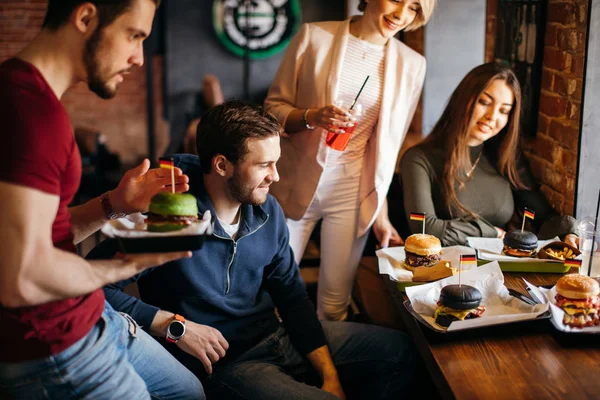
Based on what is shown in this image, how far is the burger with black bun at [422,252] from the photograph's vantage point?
2131 mm

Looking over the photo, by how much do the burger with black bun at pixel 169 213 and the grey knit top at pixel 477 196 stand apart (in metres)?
1.19

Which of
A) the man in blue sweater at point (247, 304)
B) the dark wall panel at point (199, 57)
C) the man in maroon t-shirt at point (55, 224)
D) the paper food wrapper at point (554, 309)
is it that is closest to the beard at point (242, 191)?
the man in blue sweater at point (247, 304)

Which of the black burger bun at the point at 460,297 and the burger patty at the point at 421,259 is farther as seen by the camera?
the burger patty at the point at 421,259

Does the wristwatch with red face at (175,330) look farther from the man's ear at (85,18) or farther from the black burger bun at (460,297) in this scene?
the man's ear at (85,18)

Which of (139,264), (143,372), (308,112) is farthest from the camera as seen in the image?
(308,112)

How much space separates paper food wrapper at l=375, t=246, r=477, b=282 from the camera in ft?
6.93

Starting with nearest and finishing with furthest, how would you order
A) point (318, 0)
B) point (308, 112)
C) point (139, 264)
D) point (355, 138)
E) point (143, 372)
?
point (139, 264) < point (143, 372) < point (308, 112) < point (355, 138) < point (318, 0)

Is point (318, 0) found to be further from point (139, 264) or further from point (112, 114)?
point (139, 264)

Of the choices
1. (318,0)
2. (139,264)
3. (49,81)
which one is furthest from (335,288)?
(318,0)

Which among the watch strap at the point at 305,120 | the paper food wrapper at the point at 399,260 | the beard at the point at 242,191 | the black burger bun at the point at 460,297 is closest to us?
the black burger bun at the point at 460,297

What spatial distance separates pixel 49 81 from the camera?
122 cm

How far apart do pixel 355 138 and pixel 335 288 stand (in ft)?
2.00

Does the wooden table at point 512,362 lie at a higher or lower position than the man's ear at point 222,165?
lower

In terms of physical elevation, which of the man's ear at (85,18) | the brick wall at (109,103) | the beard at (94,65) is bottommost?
the brick wall at (109,103)
